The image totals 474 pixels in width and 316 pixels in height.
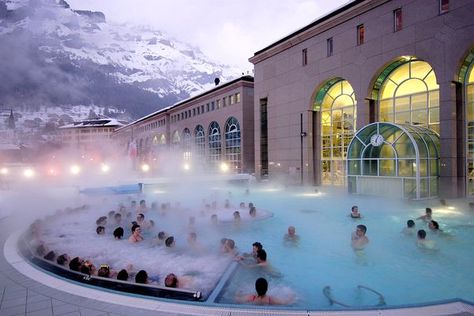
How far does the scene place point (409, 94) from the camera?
1981cm

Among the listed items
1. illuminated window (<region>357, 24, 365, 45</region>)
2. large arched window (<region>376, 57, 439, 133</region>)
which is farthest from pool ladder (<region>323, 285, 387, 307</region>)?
illuminated window (<region>357, 24, 365, 45</region>)

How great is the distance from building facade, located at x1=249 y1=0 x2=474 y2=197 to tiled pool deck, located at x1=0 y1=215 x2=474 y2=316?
14347 mm

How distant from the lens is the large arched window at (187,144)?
50656 millimetres

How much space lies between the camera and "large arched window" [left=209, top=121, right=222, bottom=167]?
142 ft

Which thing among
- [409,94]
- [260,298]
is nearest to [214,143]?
[409,94]

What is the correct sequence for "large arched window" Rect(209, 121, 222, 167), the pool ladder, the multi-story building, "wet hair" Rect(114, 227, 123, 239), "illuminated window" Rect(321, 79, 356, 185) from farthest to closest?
1. the multi-story building
2. "large arched window" Rect(209, 121, 222, 167)
3. "illuminated window" Rect(321, 79, 356, 185)
4. "wet hair" Rect(114, 227, 123, 239)
5. the pool ladder

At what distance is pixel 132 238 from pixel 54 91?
192 metres

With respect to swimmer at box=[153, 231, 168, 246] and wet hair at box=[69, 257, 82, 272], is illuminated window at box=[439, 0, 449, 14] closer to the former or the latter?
swimmer at box=[153, 231, 168, 246]

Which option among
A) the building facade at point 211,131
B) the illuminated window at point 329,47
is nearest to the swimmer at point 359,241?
the illuminated window at point 329,47

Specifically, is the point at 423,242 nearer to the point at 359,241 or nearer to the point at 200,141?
the point at 359,241

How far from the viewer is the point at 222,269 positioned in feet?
26.3

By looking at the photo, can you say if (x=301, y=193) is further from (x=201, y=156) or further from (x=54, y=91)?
(x=54, y=91)

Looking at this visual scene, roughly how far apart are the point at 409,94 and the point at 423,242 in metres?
13.1

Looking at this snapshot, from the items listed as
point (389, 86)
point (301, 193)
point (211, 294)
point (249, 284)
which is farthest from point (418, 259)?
point (389, 86)
